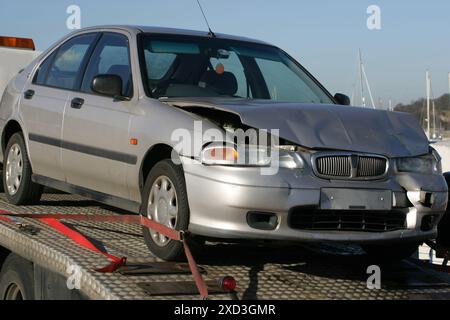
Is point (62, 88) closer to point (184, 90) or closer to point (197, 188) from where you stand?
point (184, 90)

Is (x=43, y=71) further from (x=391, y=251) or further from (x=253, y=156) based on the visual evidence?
(x=391, y=251)

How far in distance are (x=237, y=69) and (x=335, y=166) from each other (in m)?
1.78

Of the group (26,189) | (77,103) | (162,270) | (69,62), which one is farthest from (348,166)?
(26,189)

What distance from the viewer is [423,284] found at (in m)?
4.77

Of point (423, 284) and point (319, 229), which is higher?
point (319, 229)

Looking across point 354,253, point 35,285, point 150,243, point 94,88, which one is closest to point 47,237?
point 35,285

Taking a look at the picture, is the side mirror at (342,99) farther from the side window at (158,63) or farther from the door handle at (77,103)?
the door handle at (77,103)

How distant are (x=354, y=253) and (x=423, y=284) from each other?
90 cm

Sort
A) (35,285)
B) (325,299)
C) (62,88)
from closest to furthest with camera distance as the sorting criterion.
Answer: (325,299) < (35,285) < (62,88)

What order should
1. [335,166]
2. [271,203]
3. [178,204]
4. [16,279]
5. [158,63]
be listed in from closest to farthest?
[271,203] < [335,166] < [178,204] < [16,279] < [158,63]

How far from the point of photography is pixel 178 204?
4.58m

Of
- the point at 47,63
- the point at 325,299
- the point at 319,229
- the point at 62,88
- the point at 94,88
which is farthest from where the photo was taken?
the point at 47,63

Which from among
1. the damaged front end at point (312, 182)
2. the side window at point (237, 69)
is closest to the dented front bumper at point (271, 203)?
the damaged front end at point (312, 182)

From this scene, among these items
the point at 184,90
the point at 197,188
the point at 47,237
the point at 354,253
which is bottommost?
the point at 354,253
